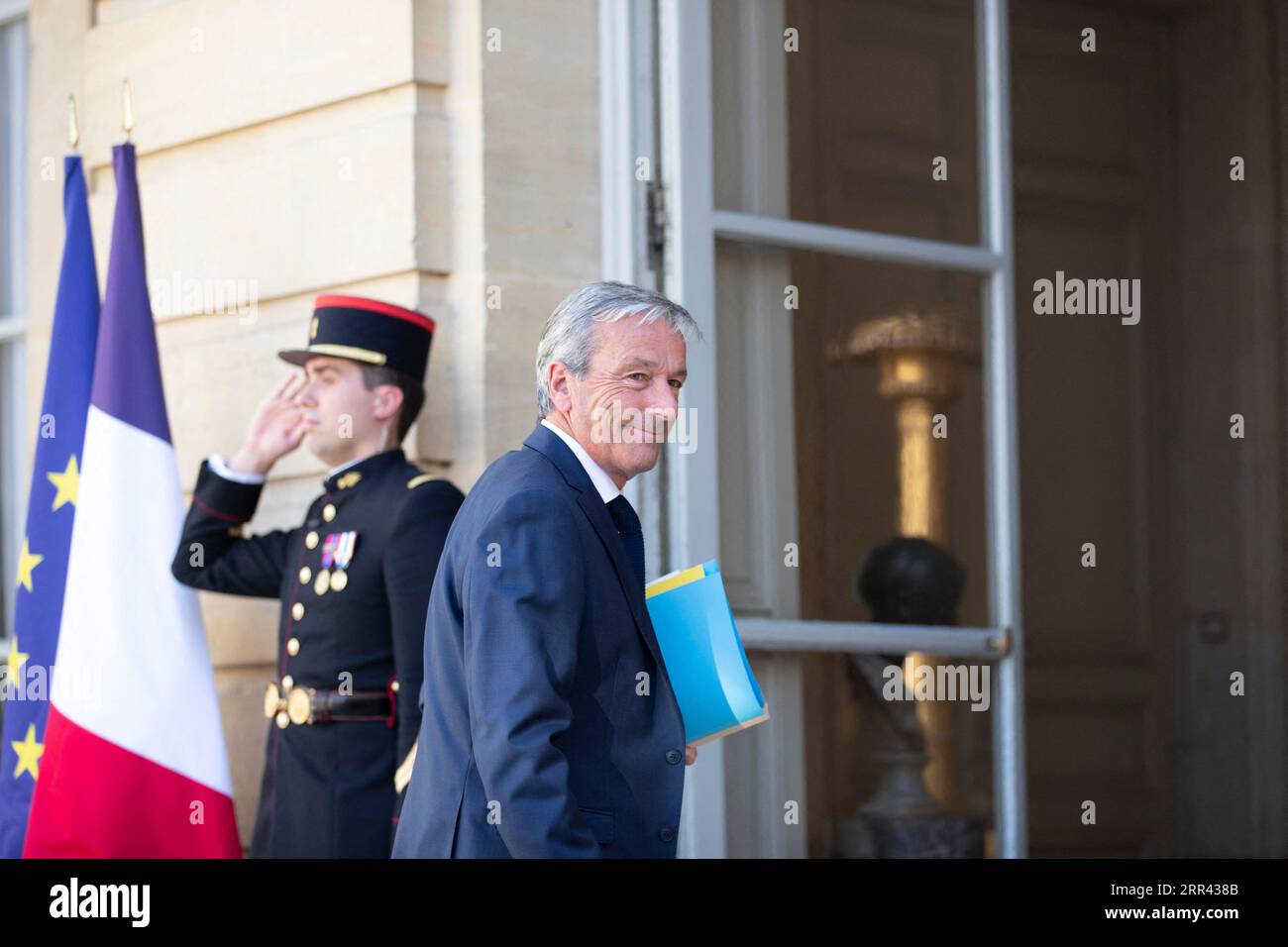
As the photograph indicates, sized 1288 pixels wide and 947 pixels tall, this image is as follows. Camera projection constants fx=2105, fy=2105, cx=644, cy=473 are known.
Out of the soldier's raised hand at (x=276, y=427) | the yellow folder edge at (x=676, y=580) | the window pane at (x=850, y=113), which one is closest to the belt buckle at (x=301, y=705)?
the soldier's raised hand at (x=276, y=427)

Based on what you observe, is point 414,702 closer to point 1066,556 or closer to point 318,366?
point 318,366

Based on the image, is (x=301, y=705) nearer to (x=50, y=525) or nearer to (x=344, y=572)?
(x=344, y=572)

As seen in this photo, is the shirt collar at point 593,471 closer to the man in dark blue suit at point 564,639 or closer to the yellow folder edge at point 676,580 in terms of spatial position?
the man in dark blue suit at point 564,639

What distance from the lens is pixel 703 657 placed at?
2.68m

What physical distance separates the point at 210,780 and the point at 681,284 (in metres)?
1.26

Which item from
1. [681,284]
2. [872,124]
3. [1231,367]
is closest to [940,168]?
[872,124]

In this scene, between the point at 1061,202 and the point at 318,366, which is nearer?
the point at 318,366

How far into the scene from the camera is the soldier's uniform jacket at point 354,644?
354 centimetres

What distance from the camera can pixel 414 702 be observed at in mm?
3416

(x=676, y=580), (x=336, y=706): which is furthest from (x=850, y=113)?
(x=676, y=580)

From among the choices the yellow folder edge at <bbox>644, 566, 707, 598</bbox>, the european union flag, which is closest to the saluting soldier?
the european union flag

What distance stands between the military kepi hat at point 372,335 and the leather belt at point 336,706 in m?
0.57

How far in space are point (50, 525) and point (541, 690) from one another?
192cm

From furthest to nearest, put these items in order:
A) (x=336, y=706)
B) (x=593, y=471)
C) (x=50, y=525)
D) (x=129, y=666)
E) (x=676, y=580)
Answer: (x=50, y=525)
(x=129, y=666)
(x=336, y=706)
(x=676, y=580)
(x=593, y=471)
